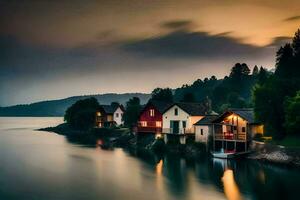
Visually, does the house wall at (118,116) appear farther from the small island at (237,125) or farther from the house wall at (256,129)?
the house wall at (256,129)

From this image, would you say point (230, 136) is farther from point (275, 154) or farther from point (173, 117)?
point (173, 117)

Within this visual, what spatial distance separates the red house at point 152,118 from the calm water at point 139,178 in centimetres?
1278

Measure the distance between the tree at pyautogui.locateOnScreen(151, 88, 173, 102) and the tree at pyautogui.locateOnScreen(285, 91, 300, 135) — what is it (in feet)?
196

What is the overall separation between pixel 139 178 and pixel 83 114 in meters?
81.1

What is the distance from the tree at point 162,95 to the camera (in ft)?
389

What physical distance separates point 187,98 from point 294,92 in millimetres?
51954

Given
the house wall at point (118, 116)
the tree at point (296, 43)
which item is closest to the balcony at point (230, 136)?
the tree at point (296, 43)

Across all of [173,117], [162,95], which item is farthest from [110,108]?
[173,117]

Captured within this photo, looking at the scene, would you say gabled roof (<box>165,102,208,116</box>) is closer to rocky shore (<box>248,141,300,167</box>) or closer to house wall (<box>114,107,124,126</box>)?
rocky shore (<box>248,141,300,167</box>)

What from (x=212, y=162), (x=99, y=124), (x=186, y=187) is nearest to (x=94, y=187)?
(x=186, y=187)

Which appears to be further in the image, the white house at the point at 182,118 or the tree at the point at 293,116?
the white house at the point at 182,118

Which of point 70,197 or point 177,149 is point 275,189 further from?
point 177,149

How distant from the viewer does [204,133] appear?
71.6 metres

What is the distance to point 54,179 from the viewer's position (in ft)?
166
